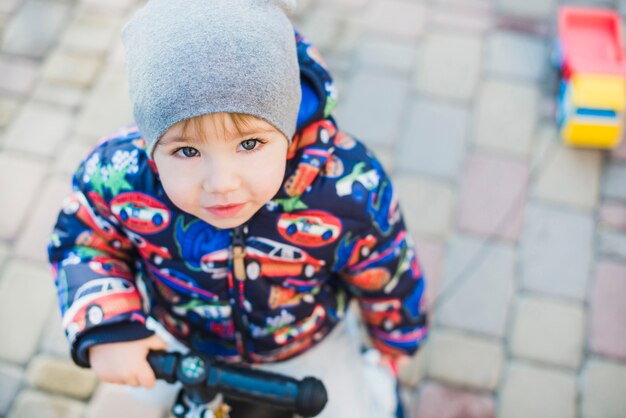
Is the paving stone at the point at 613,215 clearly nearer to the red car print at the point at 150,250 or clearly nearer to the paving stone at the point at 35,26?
the red car print at the point at 150,250

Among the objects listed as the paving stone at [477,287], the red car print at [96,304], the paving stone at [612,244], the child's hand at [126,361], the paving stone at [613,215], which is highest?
the red car print at [96,304]

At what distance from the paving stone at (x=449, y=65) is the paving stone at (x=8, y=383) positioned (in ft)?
5.24

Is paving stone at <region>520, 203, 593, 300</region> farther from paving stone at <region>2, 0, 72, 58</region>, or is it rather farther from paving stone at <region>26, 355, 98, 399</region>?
paving stone at <region>2, 0, 72, 58</region>

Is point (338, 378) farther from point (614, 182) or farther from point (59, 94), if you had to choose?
point (59, 94)

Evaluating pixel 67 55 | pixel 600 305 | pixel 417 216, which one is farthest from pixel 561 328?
pixel 67 55

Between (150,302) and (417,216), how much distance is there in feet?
3.24

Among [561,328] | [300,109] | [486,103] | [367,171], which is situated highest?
[300,109]

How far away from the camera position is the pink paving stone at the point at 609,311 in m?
1.97

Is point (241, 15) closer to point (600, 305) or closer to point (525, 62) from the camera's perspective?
point (600, 305)

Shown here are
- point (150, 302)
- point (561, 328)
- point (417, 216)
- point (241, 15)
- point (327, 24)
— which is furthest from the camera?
point (327, 24)

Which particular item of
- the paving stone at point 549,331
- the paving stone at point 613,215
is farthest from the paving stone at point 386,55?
the paving stone at point 549,331

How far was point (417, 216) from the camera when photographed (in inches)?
85.9

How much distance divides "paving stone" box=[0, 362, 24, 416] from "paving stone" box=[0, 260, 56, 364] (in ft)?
0.08

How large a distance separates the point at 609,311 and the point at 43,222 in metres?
1.75
